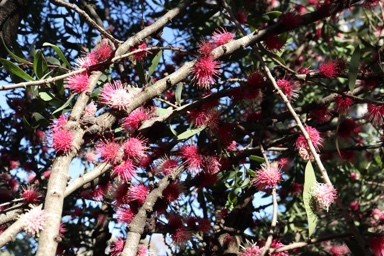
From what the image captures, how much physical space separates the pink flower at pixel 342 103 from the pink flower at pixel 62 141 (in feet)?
3.52

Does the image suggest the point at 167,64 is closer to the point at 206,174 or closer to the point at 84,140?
the point at 206,174

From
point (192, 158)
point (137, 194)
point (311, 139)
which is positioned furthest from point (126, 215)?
point (311, 139)

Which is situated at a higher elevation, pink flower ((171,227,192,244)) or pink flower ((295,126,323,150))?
pink flower ((295,126,323,150))

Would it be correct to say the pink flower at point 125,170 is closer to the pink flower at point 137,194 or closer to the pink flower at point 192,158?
the pink flower at point 137,194

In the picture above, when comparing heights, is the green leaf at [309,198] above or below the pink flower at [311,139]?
below

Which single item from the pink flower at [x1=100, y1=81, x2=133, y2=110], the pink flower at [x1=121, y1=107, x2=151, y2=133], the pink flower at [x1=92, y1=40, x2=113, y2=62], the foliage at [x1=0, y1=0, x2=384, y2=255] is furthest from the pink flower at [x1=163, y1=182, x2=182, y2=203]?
the pink flower at [x1=92, y1=40, x2=113, y2=62]

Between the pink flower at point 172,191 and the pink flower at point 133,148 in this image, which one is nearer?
the pink flower at point 133,148

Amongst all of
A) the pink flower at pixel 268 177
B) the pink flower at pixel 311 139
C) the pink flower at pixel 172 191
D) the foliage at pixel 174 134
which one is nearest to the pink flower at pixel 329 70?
the foliage at pixel 174 134

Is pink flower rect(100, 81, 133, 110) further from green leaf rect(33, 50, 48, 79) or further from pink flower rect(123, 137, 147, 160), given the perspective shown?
green leaf rect(33, 50, 48, 79)

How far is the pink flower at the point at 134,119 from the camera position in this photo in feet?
5.52

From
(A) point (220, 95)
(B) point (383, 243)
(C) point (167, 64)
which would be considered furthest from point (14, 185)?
(B) point (383, 243)

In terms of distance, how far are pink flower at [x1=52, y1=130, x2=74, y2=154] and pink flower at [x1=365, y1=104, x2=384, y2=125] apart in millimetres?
1167

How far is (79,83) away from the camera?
5.24 feet

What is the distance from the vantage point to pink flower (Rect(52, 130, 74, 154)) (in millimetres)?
1372
